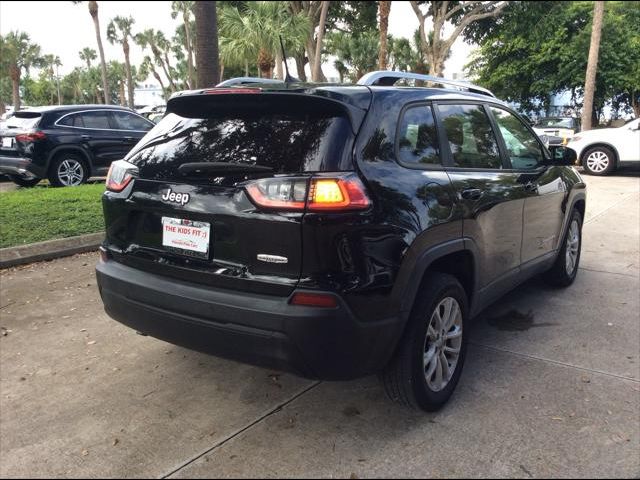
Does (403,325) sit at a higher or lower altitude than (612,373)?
higher

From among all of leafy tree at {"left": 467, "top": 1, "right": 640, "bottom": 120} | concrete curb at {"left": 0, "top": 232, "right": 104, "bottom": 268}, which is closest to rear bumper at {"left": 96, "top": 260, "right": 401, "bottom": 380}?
concrete curb at {"left": 0, "top": 232, "right": 104, "bottom": 268}

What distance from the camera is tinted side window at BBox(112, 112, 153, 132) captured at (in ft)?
36.5

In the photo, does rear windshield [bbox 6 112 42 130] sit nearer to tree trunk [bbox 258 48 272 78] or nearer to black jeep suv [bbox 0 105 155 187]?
black jeep suv [bbox 0 105 155 187]

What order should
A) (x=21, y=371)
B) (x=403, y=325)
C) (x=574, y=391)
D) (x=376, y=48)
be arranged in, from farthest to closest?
1. (x=376, y=48)
2. (x=21, y=371)
3. (x=574, y=391)
4. (x=403, y=325)

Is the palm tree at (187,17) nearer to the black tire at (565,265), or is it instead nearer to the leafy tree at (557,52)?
the leafy tree at (557,52)

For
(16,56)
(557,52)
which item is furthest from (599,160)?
(16,56)

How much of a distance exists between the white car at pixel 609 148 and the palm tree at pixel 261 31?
1248 cm

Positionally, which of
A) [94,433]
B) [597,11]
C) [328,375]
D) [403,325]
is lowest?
[94,433]

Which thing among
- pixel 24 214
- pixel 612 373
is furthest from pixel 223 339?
pixel 24 214

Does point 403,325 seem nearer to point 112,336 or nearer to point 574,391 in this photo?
point 574,391

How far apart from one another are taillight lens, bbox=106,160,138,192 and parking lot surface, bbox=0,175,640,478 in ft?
3.82

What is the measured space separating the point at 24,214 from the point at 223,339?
535 centimetres

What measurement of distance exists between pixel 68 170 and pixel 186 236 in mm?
8526

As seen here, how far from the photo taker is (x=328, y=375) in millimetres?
2578
